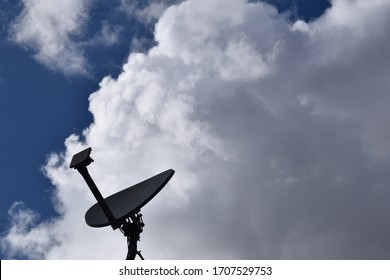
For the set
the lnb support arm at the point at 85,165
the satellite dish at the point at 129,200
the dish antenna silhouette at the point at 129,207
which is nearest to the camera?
the lnb support arm at the point at 85,165

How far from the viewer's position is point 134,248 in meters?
39.5

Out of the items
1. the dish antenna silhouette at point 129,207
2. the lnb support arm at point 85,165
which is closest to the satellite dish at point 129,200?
the dish antenna silhouette at point 129,207

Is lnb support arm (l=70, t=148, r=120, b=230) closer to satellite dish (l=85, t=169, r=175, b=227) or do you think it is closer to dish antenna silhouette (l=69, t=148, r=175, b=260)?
dish antenna silhouette (l=69, t=148, r=175, b=260)

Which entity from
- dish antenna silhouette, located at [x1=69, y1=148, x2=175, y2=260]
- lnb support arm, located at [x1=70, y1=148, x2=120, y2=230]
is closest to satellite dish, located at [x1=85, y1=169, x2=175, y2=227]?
dish antenna silhouette, located at [x1=69, y1=148, x2=175, y2=260]

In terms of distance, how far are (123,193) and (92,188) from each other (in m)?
11.3

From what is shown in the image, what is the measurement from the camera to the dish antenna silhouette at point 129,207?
120 feet

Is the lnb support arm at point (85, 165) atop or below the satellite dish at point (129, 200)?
below

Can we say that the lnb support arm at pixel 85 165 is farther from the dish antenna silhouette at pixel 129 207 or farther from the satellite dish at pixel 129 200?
the satellite dish at pixel 129 200

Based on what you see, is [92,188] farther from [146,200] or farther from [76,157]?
[146,200]

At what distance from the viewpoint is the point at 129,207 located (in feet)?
132

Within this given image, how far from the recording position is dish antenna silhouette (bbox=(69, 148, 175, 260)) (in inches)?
1440

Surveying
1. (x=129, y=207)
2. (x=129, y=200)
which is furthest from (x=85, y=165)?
(x=129, y=200)
